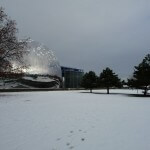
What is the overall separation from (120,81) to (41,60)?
148 feet

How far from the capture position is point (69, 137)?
8.02m

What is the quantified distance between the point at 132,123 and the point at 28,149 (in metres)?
5.17

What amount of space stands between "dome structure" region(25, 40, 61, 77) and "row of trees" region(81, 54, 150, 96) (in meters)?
33.2

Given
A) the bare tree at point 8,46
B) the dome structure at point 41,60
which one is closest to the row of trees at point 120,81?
the bare tree at point 8,46

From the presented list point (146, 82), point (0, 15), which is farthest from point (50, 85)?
point (0, 15)

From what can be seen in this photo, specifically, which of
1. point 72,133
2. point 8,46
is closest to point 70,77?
point 8,46

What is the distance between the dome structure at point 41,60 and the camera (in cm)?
9132

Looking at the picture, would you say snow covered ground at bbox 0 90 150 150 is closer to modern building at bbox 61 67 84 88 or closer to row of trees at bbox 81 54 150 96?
row of trees at bbox 81 54 150 96

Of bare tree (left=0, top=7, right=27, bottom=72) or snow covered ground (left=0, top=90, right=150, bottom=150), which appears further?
bare tree (left=0, top=7, right=27, bottom=72)

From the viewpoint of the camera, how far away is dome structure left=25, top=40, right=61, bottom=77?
9132 cm

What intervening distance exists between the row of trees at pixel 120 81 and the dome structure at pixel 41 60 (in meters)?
33.2

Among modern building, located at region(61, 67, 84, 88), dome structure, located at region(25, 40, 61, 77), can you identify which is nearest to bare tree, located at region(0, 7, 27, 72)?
dome structure, located at region(25, 40, 61, 77)

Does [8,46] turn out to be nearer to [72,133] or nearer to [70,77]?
[72,133]

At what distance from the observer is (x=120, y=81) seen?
5669 cm
